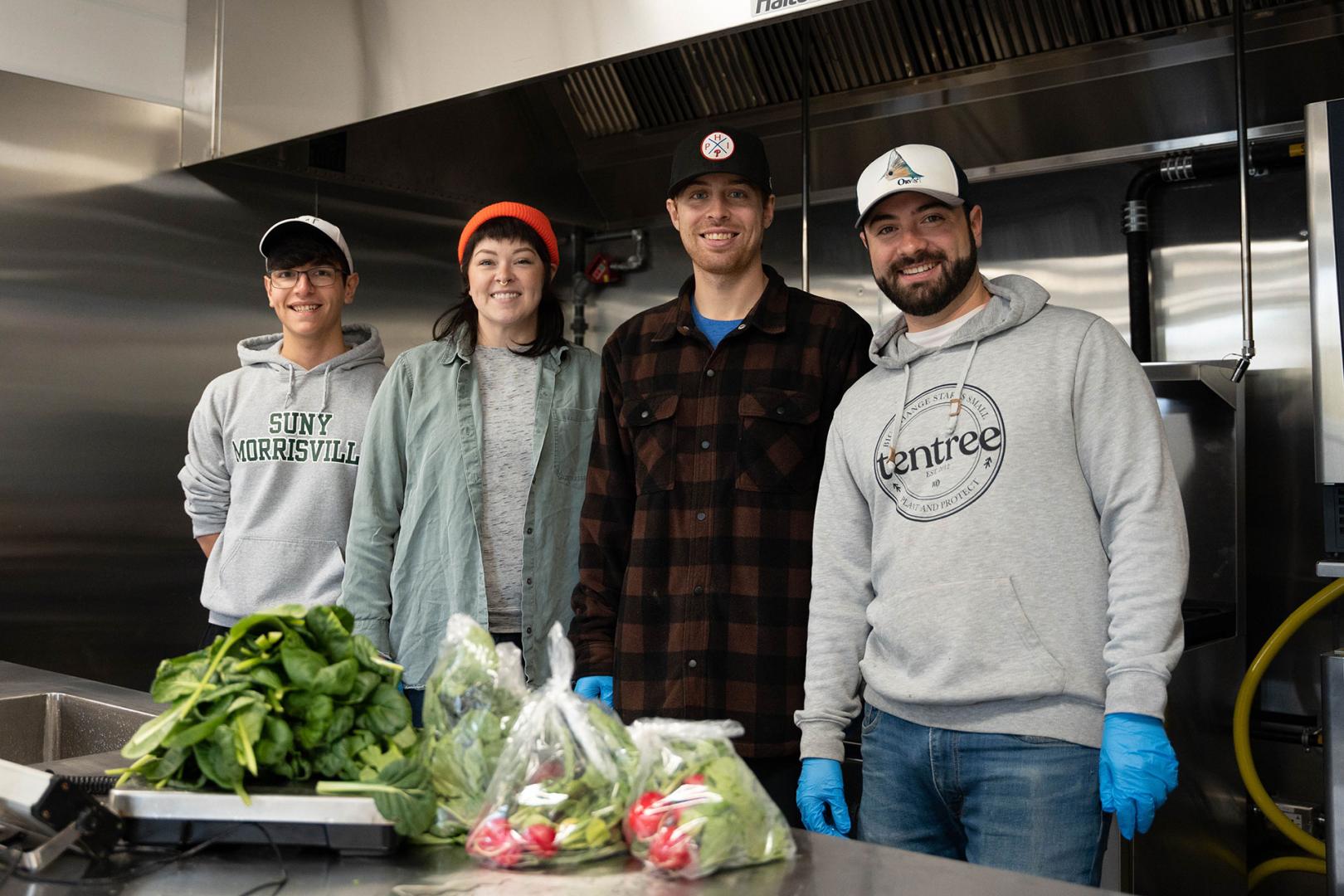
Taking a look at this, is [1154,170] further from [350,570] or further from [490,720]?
[490,720]

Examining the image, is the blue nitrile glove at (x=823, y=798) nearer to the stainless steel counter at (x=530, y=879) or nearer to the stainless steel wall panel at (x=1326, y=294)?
the stainless steel counter at (x=530, y=879)

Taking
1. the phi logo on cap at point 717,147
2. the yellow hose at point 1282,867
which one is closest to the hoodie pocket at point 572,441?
the phi logo on cap at point 717,147

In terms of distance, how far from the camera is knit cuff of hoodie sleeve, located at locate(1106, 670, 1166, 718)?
1.32 meters

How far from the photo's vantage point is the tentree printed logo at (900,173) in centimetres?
160

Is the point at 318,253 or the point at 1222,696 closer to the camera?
the point at 318,253

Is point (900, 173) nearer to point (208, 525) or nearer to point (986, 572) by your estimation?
point (986, 572)

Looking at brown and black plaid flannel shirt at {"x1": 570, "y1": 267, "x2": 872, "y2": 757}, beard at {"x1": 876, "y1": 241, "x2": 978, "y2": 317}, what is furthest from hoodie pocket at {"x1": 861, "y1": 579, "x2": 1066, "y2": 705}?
beard at {"x1": 876, "y1": 241, "x2": 978, "y2": 317}

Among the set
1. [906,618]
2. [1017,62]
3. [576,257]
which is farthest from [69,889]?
[576,257]

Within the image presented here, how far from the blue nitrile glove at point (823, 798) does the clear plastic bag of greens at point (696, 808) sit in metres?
0.55

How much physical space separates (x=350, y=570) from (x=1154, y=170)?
2.04 metres

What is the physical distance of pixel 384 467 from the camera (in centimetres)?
197

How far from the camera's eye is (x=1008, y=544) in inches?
56.7

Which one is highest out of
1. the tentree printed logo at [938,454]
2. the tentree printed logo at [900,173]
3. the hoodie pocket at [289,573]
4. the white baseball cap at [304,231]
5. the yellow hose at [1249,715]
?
the white baseball cap at [304,231]

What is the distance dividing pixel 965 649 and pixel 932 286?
486 mm
